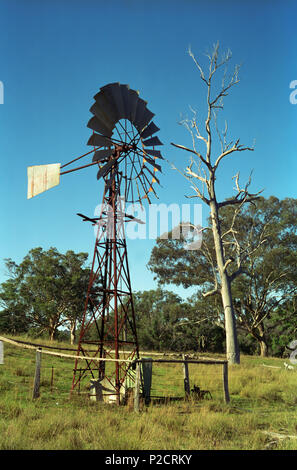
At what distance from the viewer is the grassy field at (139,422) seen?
19.2ft

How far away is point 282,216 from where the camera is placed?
3434 centimetres

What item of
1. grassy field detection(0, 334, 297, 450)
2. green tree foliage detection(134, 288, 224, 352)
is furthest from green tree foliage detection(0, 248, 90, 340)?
grassy field detection(0, 334, 297, 450)

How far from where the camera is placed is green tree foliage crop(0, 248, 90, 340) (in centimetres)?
3938

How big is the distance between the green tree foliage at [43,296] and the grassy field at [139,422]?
91.4 feet

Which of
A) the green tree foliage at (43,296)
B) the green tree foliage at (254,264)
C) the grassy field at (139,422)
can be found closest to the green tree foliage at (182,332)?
the green tree foliage at (254,264)

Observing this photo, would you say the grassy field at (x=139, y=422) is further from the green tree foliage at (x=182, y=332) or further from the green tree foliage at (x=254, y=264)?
the green tree foliage at (x=182, y=332)

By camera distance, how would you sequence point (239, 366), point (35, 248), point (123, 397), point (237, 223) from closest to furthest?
point (123, 397) → point (239, 366) → point (237, 223) → point (35, 248)

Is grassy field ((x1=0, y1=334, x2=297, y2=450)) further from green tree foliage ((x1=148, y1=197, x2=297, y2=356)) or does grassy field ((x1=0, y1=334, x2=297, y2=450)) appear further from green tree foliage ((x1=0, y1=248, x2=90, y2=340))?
green tree foliage ((x1=0, y1=248, x2=90, y2=340))

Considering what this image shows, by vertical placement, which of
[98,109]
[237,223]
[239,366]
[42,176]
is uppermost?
[237,223]

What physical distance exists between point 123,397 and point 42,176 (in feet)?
22.7

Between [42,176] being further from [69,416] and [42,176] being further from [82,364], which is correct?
[82,364]

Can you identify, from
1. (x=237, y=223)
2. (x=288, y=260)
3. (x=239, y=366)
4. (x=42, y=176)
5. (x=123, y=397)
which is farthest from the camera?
(x=237, y=223)
